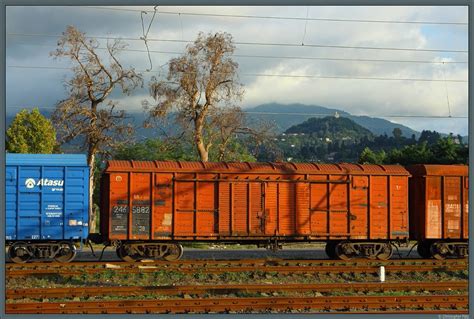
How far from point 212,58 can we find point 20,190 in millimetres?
12331

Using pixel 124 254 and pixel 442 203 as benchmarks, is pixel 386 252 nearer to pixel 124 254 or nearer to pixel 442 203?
pixel 442 203

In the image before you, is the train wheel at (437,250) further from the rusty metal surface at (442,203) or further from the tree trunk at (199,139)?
the tree trunk at (199,139)

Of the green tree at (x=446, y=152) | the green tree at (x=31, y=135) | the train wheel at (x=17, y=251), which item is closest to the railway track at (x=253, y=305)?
the train wheel at (x=17, y=251)

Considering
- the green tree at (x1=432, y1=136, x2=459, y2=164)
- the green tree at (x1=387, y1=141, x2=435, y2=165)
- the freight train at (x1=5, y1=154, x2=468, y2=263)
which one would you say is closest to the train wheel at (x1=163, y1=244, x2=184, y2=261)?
the freight train at (x1=5, y1=154, x2=468, y2=263)

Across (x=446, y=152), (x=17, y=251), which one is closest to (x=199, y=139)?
(x=17, y=251)

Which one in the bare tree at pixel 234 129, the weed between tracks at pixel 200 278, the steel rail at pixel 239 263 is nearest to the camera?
the weed between tracks at pixel 200 278

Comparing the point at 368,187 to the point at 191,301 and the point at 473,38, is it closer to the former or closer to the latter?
the point at 191,301

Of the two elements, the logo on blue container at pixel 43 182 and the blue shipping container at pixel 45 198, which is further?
the logo on blue container at pixel 43 182

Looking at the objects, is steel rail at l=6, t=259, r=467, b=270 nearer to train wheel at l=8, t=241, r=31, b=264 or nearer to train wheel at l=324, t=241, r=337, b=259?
train wheel at l=8, t=241, r=31, b=264

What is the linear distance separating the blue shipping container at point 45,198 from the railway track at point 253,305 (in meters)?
6.29

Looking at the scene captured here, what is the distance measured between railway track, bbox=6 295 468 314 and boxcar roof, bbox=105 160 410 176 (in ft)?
23.1

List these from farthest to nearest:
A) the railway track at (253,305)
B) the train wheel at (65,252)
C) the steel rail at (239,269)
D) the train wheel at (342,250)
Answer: the train wheel at (342,250) → the train wheel at (65,252) → the steel rail at (239,269) → the railway track at (253,305)

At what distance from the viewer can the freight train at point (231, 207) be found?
20203 millimetres

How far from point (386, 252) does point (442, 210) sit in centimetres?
256
